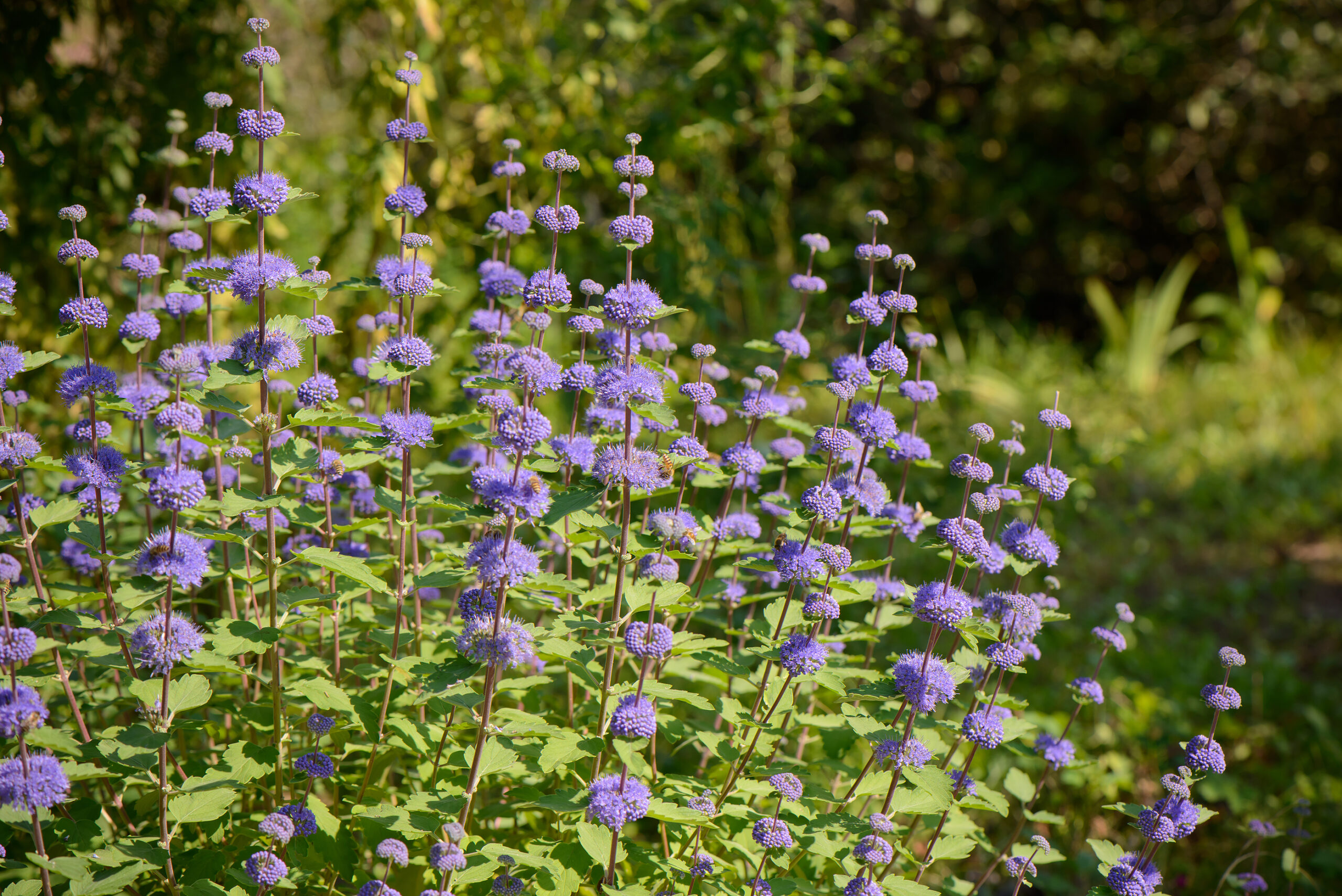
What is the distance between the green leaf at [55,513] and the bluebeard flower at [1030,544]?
2.21m

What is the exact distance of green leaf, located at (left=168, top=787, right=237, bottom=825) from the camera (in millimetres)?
2184

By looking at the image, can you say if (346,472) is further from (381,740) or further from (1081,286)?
(1081,286)

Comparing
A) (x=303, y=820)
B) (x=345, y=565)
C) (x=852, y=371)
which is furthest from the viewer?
(x=852, y=371)

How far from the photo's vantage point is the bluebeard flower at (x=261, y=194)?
2.18m

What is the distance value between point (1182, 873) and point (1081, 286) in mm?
7273

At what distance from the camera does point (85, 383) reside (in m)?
2.21

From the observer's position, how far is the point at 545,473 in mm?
2748

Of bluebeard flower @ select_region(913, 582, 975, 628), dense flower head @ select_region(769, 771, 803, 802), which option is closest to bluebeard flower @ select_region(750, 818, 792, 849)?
dense flower head @ select_region(769, 771, 803, 802)

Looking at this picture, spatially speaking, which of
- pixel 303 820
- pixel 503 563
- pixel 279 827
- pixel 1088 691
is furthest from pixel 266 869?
pixel 1088 691

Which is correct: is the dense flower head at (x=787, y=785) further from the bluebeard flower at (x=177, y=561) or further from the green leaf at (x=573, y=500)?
the bluebeard flower at (x=177, y=561)

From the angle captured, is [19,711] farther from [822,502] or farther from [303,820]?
[822,502]

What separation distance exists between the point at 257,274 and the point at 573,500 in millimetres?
855

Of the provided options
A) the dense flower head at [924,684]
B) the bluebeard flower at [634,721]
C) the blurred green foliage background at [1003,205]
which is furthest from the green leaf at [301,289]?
the dense flower head at [924,684]

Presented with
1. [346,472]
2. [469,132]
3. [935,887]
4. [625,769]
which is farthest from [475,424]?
[469,132]
